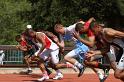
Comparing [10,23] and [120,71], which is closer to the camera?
[120,71]

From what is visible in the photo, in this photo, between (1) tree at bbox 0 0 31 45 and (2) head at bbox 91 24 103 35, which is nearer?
(2) head at bbox 91 24 103 35

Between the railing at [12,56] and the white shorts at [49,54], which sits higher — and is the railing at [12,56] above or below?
below

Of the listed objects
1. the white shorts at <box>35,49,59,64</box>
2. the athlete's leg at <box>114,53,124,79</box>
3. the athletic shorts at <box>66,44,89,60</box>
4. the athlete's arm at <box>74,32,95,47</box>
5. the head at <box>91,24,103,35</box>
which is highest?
the head at <box>91,24,103,35</box>

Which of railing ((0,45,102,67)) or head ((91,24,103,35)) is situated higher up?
head ((91,24,103,35))

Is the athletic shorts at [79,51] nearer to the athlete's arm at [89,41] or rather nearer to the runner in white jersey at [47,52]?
the runner in white jersey at [47,52]

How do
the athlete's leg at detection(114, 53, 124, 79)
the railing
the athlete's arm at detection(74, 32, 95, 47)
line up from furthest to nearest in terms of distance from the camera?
the railing → the athlete's arm at detection(74, 32, 95, 47) → the athlete's leg at detection(114, 53, 124, 79)

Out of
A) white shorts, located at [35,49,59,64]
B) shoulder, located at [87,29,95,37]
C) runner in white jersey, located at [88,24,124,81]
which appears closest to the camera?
runner in white jersey, located at [88,24,124,81]

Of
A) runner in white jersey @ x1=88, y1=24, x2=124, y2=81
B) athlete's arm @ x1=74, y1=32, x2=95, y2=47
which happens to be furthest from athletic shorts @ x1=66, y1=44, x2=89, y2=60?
runner in white jersey @ x1=88, y1=24, x2=124, y2=81

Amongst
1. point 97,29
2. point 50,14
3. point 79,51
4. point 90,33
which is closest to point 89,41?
point 90,33

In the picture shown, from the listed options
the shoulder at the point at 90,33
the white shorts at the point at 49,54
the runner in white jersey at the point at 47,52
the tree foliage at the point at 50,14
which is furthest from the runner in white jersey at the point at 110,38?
the tree foliage at the point at 50,14

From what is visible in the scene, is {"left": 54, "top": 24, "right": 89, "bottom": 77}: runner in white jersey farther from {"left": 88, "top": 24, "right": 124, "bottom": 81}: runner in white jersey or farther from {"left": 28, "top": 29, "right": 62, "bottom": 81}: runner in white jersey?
{"left": 88, "top": 24, "right": 124, "bottom": 81}: runner in white jersey

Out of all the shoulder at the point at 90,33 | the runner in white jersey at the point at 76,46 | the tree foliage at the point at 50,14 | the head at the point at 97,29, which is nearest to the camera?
the head at the point at 97,29

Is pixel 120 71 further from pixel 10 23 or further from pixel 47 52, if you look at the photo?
pixel 10 23

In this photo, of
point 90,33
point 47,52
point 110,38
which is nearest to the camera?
point 110,38
